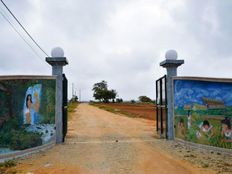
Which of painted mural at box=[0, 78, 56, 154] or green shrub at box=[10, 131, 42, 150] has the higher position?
painted mural at box=[0, 78, 56, 154]

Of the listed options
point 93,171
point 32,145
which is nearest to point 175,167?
point 93,171

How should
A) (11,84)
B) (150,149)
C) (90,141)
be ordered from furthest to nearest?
(90,141) < (150,149) < (11,84)

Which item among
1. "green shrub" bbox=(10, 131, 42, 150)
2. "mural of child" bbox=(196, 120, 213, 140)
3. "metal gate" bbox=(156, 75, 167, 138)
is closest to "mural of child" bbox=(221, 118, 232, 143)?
"mural of child" bbox=(196, 120, 213, 140)

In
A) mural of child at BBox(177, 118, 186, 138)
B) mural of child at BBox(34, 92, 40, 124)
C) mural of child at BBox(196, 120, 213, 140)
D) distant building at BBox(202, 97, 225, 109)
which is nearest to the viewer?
distant building at BBox(202, 97, 225, 109)

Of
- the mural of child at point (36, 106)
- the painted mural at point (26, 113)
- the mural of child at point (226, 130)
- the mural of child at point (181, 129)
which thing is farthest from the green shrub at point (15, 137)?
the mural of child at point (226, 130)

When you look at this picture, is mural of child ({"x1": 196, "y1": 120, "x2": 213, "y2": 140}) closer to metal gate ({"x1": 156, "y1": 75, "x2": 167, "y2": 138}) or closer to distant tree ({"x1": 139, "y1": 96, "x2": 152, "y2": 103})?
metal gate ({"x1": 156, "y1": 75, "x2": 167, "y2": 138})

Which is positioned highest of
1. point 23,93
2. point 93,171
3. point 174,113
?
point 23,93

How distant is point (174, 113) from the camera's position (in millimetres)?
12594

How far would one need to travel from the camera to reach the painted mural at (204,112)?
983cm

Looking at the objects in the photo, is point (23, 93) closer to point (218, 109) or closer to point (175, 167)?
point (175, 167)

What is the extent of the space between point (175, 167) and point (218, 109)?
10.7 feet

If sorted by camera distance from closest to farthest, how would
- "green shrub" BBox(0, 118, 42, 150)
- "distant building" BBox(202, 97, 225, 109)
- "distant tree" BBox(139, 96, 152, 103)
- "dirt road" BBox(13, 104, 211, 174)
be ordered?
"dirt road" BBox(13, 104, 211, 174) → "green shrub" BBox(0, 118, 42, 150) → "distant building" BBox(202, 97, 225, 109) → "distant tree" BBox(139, 96, 152, 103)

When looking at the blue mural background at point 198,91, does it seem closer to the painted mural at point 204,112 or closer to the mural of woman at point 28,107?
the painted mural at point 204,112

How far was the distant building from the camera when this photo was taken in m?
10.0
